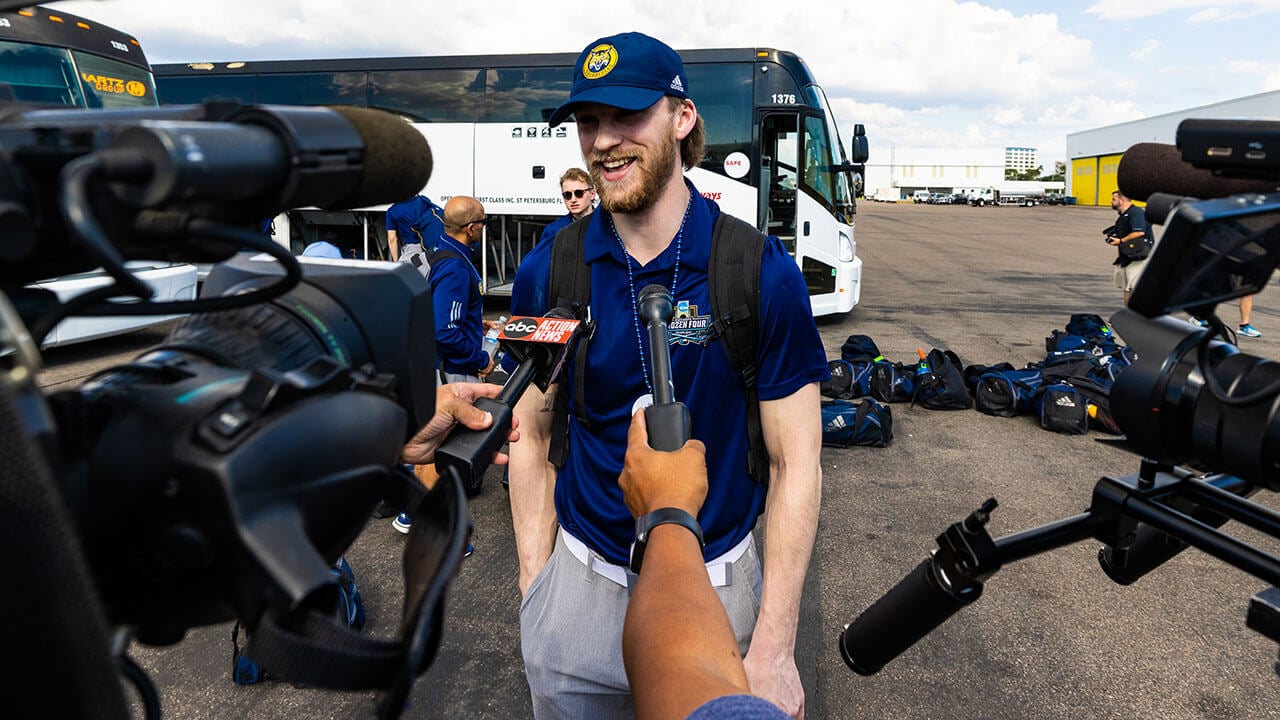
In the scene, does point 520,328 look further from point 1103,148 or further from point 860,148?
point 1103,148

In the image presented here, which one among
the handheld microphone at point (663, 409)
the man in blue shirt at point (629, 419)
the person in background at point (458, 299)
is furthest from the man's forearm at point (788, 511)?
the person in background at point (458, 299)

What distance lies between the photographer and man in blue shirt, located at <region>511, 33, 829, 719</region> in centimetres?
199

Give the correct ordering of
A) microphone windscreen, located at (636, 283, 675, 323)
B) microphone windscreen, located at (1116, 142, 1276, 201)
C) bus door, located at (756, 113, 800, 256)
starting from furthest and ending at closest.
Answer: bus door, located at (756, 113, 800, 256)
microphone windscreen, located at (636, 283, 675, 323)
microphone windscreen, located at (1116, 142, 1276, 201)

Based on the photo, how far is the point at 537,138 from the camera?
12.1 m

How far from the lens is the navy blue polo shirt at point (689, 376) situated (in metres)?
2.05

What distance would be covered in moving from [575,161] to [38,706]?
11907 mm

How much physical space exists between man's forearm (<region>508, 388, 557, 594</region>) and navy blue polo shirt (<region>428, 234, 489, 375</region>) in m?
2.82

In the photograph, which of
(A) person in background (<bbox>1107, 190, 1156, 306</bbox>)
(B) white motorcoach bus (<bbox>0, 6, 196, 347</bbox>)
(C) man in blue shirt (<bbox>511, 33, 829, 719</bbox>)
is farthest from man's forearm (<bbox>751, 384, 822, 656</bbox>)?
(A) person in background (<bbox>1107, 190, 1156, 306</bbox>)

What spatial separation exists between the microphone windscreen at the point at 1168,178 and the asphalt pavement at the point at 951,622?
198cm

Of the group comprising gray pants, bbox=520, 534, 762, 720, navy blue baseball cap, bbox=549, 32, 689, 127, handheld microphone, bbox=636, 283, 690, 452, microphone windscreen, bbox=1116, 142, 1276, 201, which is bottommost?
gray pants, bbox=520, 534, 762, 720

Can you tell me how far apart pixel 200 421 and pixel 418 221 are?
19.2 feet

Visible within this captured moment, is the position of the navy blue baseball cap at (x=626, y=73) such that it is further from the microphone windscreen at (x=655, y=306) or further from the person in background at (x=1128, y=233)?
the person in background at (x=1128, y=233)

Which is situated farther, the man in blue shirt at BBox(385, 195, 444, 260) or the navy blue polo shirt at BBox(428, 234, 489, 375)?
the man in blue shirt at BBox(385, 195, 444, 260)

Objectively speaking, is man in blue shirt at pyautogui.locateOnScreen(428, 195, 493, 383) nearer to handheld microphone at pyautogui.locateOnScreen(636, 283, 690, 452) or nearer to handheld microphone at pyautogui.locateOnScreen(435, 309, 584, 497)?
handheld microphone at pyautogui.locateOnScreen(435, 309, 584, 497)
